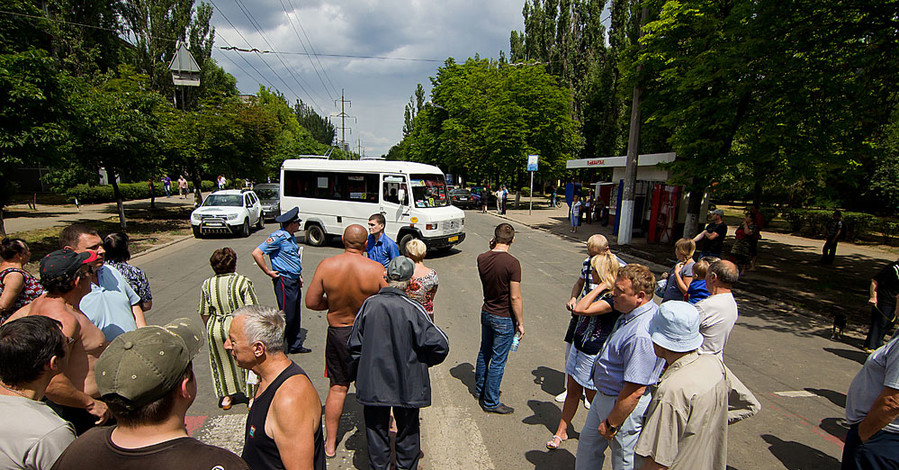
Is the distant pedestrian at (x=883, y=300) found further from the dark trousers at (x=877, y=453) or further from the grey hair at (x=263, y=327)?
the grey hair at (x=263, y=327)

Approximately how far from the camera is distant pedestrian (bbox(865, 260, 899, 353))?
17.8 ft

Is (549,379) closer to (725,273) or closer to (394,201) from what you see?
(725,273)

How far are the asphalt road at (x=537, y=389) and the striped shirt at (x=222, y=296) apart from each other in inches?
43.1

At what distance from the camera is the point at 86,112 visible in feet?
41.4

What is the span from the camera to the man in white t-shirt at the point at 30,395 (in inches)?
62.7

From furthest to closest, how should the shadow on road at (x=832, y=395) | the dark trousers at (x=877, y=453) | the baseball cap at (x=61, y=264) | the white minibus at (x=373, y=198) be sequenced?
the white minibus at (x=373, y=198), the shadow on road at (x=832, y=395), the baseball cap at (x=61, y=264), the dark trousers at (x=877, y=453)

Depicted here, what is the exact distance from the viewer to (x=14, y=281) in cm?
325

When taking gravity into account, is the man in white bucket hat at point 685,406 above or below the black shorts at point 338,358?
above

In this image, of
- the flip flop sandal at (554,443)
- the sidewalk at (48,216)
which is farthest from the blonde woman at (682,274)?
the sidewalk at (48,216)

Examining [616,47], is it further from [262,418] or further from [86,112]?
[262,418]

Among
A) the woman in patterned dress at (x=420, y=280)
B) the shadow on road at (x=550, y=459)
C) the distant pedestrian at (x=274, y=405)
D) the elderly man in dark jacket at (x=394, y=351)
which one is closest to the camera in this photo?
the distant pedestrian at (x=274, y=405)

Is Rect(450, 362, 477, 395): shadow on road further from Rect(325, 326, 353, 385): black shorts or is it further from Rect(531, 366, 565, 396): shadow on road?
Rect(325, 326, 353, 385): black shorts

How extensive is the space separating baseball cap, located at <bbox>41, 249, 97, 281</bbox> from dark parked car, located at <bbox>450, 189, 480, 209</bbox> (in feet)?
93.3

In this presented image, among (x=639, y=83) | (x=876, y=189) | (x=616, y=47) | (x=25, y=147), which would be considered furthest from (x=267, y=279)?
(x=616, y=47)
